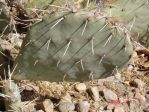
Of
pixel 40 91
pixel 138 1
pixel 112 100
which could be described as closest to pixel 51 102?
pixel 40 91

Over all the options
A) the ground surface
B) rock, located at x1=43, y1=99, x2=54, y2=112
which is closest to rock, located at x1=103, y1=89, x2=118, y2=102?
the ground surface

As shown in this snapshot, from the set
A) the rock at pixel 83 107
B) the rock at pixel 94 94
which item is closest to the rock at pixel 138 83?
the rock at pixel 94 94

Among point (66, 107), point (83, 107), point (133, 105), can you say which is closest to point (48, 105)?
point (66, 107)

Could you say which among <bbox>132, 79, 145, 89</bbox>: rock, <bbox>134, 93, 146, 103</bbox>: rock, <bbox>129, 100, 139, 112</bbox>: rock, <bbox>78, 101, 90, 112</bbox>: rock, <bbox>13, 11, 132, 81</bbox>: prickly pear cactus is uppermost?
<bbox>13, 11, 132, 81</bbox>: prickly pear cactus

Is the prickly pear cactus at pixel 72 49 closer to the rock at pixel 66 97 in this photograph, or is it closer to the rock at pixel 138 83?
the rock at pixel 66 97

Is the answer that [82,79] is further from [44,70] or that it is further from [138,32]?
[138,32]

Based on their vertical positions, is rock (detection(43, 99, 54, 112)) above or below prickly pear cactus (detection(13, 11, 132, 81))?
below

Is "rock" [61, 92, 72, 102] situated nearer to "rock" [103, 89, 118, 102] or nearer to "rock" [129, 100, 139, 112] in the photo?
"rock" [103, 89, 118, 102]

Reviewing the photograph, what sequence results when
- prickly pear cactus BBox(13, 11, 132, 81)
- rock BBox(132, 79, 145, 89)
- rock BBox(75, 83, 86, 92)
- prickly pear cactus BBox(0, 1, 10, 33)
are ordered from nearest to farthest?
prickly pear cactus BBox(13, 11, 132, 81) < prickly pear cactus BBox(0, 1, 10, 33) < rock BBox(75, 83, 86, 92) < rock BBox(132, 79, 145, 89)

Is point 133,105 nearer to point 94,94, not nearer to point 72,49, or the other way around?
point 94,94
